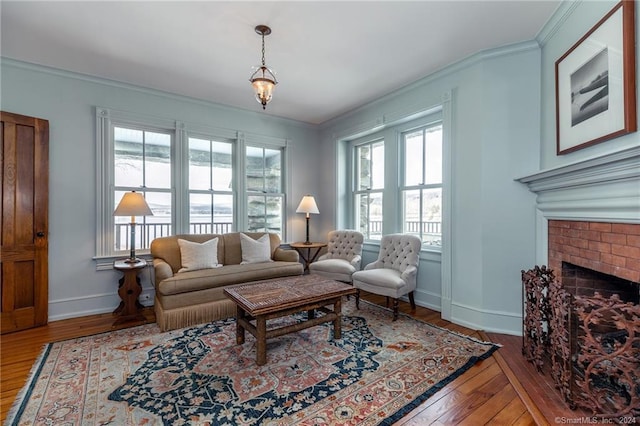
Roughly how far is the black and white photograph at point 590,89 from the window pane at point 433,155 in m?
1.57

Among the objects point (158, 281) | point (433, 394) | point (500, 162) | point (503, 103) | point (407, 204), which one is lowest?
point (433, 394)

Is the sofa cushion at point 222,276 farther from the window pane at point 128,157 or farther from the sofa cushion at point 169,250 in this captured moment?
the window pane at point 128,157

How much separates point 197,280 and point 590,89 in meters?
3.83

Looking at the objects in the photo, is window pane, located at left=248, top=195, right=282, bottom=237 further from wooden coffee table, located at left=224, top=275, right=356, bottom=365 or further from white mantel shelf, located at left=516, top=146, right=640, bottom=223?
white mantel shelf, located at left=516, top=146, right=640, bottom=223

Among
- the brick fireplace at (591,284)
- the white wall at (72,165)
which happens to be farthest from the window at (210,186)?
the brick fireplace at (591,284)

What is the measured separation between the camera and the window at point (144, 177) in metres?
3.77

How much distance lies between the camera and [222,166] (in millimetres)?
4543

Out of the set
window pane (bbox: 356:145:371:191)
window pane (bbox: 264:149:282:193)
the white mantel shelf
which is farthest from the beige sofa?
the white mantel shelf

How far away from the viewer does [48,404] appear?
1.85 m

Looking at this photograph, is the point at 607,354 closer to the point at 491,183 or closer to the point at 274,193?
the point at 491,183

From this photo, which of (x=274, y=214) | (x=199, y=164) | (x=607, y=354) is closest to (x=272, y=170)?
(x=274, y=214)

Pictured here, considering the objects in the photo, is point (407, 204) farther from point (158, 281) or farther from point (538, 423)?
point (158, 281)

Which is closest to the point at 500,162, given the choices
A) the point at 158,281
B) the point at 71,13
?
the point at 158,281

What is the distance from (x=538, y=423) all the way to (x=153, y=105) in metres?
4.91
